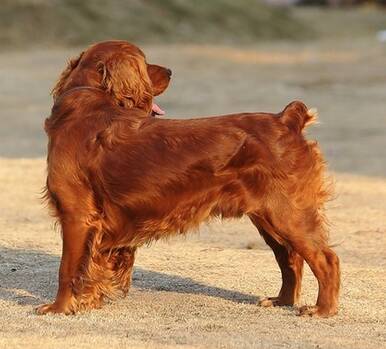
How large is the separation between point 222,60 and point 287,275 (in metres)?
25.2

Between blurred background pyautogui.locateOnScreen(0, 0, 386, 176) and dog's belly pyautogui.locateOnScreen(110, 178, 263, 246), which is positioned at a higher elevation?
blurred background pyautogui.locateOnScreen(0, 0, 386, 176)

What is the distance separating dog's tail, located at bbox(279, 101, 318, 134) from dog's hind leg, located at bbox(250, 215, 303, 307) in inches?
32.4

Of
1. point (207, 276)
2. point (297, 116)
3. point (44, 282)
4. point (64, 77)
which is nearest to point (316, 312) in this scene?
point (297, 116)

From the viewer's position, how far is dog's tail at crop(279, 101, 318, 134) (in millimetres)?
7195

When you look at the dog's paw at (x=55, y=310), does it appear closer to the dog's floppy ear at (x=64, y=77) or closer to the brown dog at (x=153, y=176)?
the brown dog at (x=153, y=176)

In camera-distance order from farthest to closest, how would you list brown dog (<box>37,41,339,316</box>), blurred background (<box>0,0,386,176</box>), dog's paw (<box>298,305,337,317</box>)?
blurred background (<box>0,0,386,176</box>), dog's paw (<box>298,305,337,317</box>), brown dog (<box>37,41,339,316</box>)

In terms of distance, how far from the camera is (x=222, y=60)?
32594 mm

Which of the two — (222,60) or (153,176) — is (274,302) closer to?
(153,176)

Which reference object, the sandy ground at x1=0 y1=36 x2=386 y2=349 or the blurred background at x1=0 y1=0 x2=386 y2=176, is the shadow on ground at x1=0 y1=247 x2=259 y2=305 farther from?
the blurred background at x1=0 y1=0 x2=386 y2=176

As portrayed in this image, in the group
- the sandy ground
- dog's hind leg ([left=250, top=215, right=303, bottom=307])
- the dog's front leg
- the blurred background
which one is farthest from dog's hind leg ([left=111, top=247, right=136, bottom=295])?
the blurred background

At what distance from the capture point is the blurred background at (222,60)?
777 inches

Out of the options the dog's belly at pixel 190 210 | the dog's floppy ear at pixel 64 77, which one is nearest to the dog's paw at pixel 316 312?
the dog's belly at pixel 190 210

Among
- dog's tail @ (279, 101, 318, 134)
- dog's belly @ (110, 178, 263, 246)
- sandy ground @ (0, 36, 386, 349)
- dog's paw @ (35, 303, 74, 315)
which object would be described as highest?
dog's tail @ (279, 101, 318, 134)

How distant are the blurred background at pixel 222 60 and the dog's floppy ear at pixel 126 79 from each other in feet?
25.9
